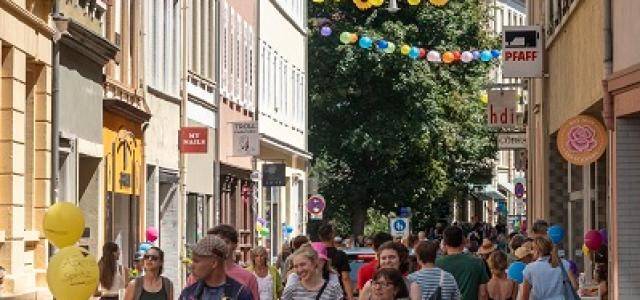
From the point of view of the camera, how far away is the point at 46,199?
25000 millimetres

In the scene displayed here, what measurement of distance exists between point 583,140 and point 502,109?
22094 millimetres

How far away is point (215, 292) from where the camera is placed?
464 inches

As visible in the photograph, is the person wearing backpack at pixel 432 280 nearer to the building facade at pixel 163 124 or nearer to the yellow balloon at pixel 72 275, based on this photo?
the yellow balloon at pixel 72 275

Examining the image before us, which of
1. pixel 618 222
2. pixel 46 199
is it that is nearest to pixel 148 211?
pixel 46 199

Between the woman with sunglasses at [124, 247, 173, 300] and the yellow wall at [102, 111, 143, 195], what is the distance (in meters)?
15.4

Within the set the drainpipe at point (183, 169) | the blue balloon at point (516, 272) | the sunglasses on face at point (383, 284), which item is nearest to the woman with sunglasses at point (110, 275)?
the blue balloon at point (516, 272)

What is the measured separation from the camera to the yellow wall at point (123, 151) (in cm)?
3170

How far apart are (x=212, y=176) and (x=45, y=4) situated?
19.8 metres

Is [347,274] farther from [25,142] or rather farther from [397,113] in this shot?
[397,113]

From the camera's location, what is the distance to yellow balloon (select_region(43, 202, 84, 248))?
55.0 feet

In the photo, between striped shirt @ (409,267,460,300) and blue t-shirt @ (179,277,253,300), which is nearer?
blue t-shirt @ (179,277,253,300)

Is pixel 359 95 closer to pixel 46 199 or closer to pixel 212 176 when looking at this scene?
pixel 212 176

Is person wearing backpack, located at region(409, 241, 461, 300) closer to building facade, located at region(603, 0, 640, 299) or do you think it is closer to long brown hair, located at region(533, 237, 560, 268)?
long brown hair, located at region(533, 237, 560, 268)

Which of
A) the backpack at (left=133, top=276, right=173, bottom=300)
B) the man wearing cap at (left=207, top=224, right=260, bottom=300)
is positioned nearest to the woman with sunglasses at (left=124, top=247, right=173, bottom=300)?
the backpack at (left=133, top=276, right=173, bottom=300)
